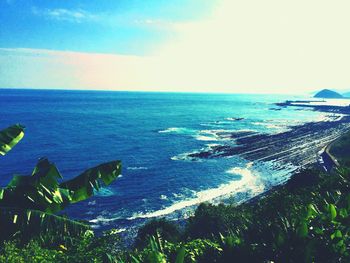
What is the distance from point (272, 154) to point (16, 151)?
2075 inches

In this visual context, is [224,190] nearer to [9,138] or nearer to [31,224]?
[9,138]

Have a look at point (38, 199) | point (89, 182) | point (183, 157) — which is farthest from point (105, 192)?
point (38, 199)

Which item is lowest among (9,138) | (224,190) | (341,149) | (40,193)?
(224,190)

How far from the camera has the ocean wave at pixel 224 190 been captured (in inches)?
1398

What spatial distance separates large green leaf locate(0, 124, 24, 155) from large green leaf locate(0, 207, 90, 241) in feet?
6.14

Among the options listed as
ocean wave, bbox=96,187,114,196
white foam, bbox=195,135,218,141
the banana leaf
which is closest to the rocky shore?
white foam, bbox=195,135,218,141

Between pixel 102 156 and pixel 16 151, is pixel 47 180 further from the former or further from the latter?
pixel 16 151

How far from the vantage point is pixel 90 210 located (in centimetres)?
3503

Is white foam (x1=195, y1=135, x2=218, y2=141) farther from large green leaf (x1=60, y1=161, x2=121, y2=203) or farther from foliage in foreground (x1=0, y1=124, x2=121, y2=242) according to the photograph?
foliage in foreground (x1=0, y1=124, x2=121, y2=242)

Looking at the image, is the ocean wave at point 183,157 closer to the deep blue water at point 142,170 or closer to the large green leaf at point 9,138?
the deep blue water at point 142,170

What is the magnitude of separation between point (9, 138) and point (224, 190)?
37.2 meters

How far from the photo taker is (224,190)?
43750mm

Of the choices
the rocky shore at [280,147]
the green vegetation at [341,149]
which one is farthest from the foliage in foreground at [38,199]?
the green vegetation at [341,149]

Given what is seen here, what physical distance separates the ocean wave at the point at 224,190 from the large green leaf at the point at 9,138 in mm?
25564
